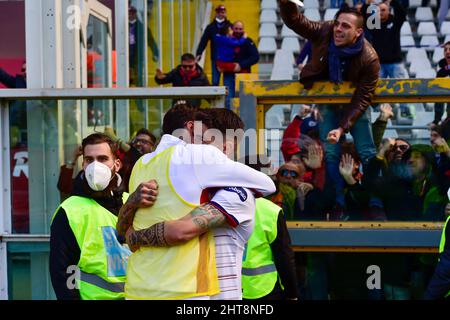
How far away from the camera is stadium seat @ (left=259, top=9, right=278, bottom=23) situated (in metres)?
17.2

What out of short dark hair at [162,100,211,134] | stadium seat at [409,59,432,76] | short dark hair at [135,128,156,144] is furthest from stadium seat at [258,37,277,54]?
short dark hair at [162,100,211,134]

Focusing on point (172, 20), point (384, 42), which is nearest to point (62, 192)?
point (384, 42)

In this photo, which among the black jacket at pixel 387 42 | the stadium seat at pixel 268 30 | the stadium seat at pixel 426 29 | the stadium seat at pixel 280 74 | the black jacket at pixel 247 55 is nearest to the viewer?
the black jacket at pixel 387 42

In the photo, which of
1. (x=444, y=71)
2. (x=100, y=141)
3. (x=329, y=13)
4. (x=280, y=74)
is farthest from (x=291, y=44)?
(x=100, y=141)

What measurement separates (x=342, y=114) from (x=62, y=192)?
2.24 metres

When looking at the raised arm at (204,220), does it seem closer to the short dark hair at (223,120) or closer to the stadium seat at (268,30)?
the short dark hair at (223,120)

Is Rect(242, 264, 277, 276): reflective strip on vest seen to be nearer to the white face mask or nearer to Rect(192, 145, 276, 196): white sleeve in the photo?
the white face mask

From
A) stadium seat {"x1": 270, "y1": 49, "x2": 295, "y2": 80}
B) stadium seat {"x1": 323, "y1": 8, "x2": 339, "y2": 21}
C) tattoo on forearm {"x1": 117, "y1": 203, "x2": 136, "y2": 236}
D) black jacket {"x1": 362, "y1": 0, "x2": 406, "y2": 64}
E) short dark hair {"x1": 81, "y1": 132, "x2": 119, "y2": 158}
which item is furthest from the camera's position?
stadium seat {"x1": 323, "y1": 8, "x2": 339, "y2": 21}

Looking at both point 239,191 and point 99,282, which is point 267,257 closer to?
point 99,282

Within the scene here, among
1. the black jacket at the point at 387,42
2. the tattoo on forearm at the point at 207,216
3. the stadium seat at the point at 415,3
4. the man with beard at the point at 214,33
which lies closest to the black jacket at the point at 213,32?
the man with beard at the point at 214,33

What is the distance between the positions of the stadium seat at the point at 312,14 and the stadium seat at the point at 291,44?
0.47m

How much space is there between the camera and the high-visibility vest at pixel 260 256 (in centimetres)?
567

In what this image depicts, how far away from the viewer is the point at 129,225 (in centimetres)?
436

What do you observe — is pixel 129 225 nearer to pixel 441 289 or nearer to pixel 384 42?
pixel 441 289
